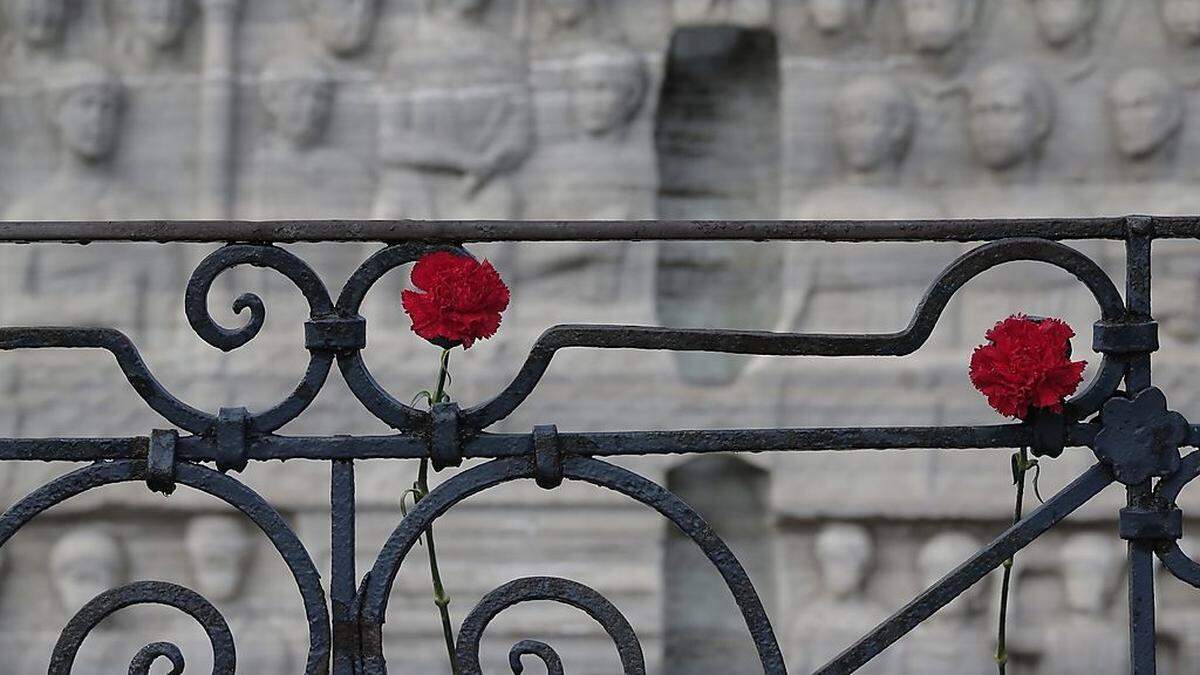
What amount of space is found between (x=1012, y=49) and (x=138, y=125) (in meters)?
2.25

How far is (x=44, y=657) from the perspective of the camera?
4301mm

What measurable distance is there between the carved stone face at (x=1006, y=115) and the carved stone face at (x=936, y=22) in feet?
0.43

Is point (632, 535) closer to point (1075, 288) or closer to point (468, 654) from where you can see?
point (1075, 288)

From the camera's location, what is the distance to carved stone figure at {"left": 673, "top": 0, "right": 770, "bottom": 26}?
4215mm

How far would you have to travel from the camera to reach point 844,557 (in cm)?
419

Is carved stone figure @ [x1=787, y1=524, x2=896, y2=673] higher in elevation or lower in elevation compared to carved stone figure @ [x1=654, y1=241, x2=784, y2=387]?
lower

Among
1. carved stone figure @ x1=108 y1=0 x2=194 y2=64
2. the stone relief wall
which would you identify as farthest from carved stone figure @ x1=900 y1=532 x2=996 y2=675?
carved stone figure @ x1=108 y1=0 x2=194 y2=64

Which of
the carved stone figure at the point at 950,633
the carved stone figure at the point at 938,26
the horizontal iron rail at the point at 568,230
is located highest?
the carved stone figure at the point at 938,26

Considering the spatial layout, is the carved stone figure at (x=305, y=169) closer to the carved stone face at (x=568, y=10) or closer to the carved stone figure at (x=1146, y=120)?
the carved stone face at (x=568, y=10)

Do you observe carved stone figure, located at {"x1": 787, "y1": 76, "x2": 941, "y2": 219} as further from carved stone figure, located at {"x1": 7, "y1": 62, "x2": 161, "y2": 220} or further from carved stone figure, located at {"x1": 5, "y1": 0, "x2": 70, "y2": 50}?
carved stone figure, located at {"x1": 5, "y1": 0, "x2": 70, "y2": 50}

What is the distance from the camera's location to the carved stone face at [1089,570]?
13.7 ft

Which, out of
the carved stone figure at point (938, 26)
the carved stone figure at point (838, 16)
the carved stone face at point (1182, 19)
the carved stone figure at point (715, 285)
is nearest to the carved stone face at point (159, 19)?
the carved stone figure at point (715, 285)

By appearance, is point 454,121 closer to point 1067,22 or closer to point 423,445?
point 1067,22

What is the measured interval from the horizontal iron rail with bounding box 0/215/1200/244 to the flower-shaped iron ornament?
16cm
